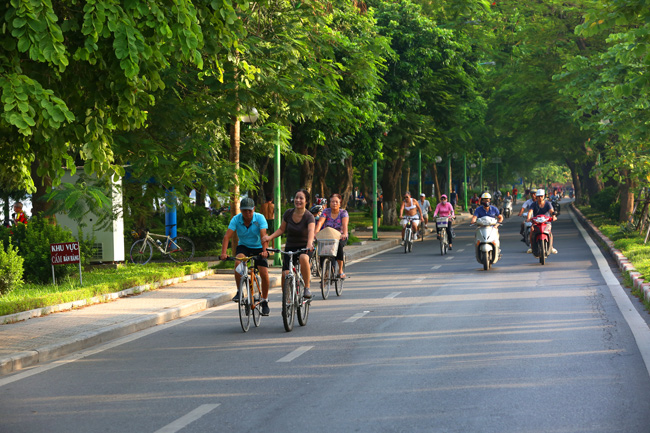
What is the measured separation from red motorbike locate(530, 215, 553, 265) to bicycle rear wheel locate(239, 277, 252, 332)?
11.5 m

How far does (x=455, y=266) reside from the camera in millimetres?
21594

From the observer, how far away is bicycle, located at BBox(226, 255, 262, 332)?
37.4 feet

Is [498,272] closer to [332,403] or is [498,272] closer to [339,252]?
[339,252]

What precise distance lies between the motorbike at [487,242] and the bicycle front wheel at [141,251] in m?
8.57

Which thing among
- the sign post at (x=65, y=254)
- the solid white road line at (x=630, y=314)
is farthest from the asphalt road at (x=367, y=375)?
the sign post at (x=65, y=254)

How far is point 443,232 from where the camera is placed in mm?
26125

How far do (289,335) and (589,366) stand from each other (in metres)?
4.00

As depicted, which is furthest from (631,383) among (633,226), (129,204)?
(633,226)

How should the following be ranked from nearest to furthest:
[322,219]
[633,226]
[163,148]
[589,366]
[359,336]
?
1. [589,366]
2. [359,336]
3. [322,219]
4. [163,148]
5. [633,226]

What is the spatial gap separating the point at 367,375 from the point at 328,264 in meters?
7.06

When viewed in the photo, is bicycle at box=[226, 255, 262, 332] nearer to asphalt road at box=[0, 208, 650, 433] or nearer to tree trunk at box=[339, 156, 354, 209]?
asphalt road at box=[0, 208, 650, 433]

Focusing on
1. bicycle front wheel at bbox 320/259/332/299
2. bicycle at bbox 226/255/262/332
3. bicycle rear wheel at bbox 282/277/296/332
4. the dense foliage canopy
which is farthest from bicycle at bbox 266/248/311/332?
bicycle front wheel at bbox 320/259/332/299

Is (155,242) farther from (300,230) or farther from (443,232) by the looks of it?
(300,230)

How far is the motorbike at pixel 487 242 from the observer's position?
2019 cm
